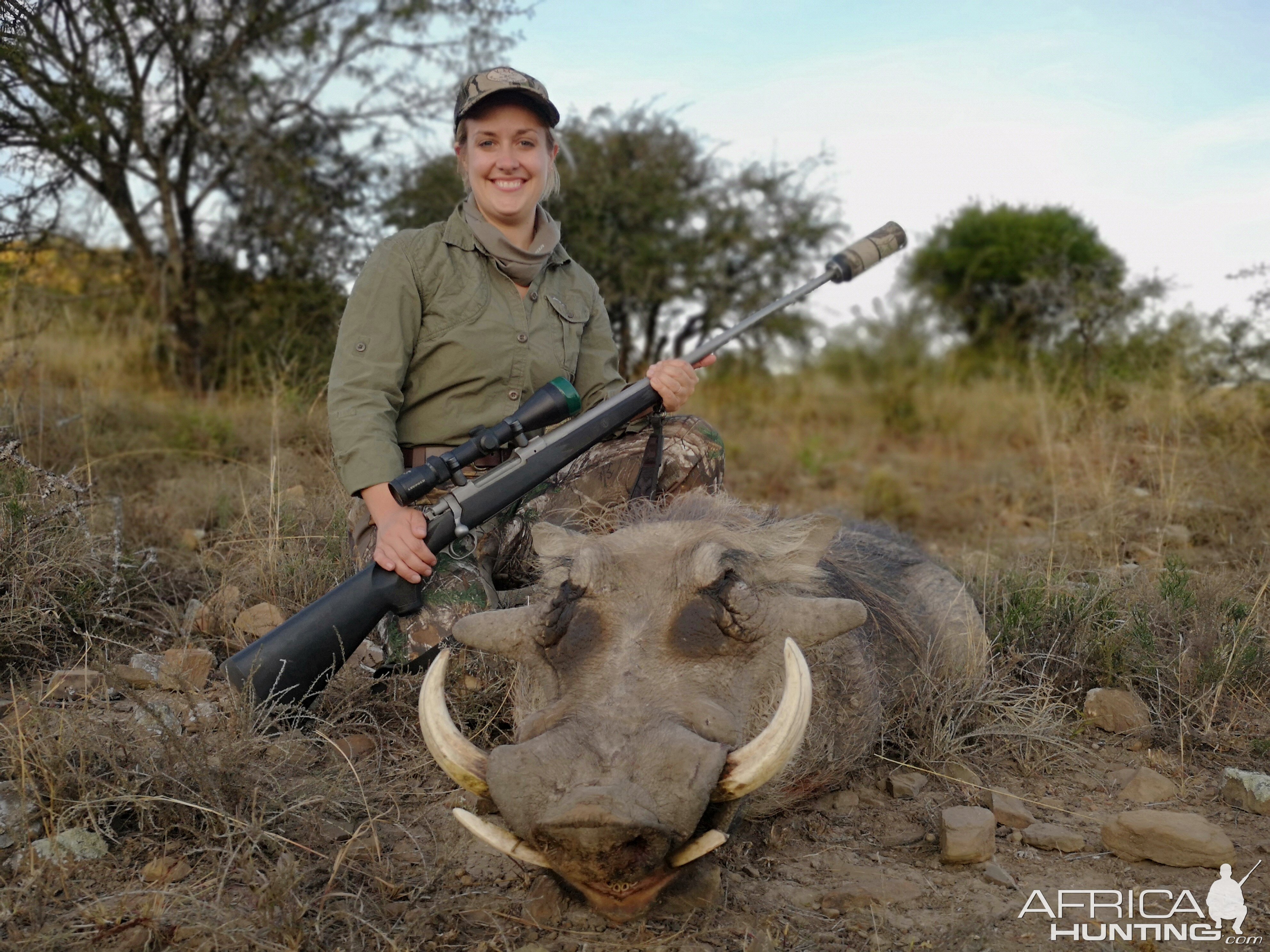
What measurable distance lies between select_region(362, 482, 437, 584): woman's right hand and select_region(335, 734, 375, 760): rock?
48 cm

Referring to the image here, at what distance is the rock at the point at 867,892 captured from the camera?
2137mm

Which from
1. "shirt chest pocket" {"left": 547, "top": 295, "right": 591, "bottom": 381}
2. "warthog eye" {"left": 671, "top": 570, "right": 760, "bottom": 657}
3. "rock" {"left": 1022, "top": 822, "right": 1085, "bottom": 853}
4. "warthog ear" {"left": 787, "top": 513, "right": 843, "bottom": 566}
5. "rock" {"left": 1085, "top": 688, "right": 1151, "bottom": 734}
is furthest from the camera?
"shirt chest pocket" {"left": 547, "top": 295, "right": 591, "bottom": 381}

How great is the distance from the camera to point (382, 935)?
1882mm

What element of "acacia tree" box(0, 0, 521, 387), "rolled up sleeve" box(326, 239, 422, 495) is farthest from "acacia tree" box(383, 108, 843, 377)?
"rolled up sleeve" box(326, 239, 422, 495)

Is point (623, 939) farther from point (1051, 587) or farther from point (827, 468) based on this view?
point (827, 468)

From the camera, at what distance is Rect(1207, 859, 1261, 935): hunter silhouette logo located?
2084 mm

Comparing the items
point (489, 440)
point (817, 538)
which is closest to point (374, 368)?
point (489, 440)

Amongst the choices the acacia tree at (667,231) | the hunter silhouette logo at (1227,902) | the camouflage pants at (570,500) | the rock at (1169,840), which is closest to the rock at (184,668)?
the camouflage pants at (570,500)

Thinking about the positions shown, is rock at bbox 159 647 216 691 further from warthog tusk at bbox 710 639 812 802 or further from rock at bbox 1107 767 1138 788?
rock at bbox 1107 767 1138 788

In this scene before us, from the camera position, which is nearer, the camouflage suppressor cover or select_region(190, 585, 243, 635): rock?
select_region(190, 585, 243, 635): rock

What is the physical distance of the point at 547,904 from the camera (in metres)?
2.00

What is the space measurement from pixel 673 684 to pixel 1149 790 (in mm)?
1614

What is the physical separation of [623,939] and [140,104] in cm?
809

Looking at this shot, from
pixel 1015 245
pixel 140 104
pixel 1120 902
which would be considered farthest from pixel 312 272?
pixel 1015 245
